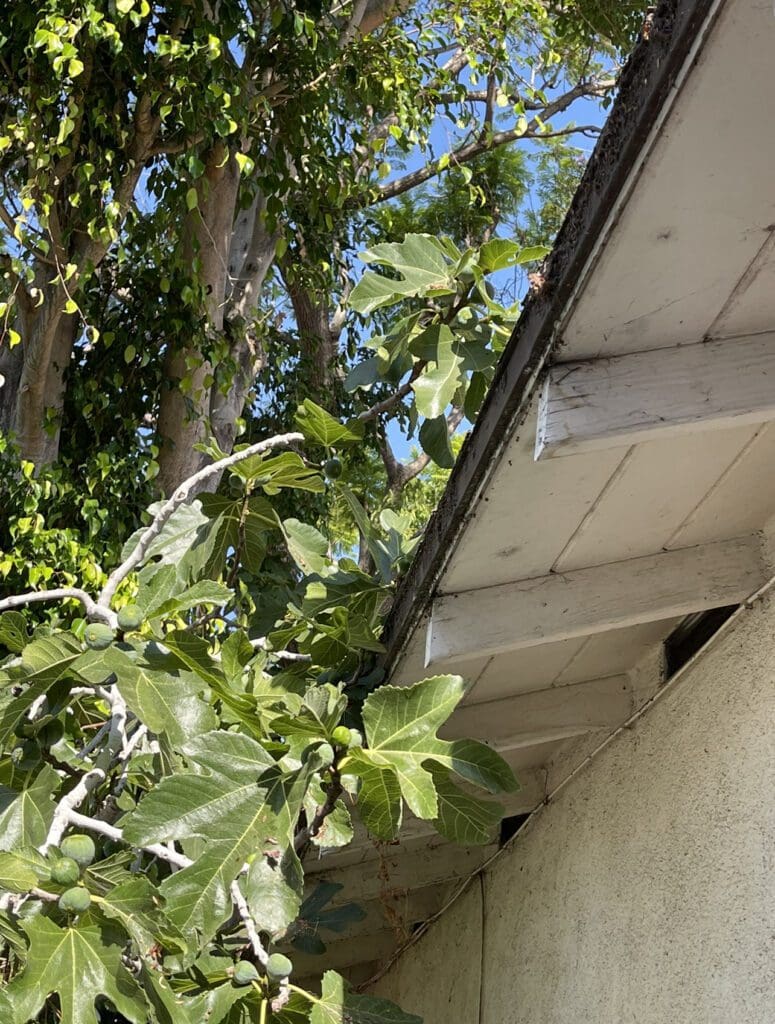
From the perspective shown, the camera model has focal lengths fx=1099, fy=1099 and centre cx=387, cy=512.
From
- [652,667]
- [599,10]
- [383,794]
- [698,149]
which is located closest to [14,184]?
[652,667]

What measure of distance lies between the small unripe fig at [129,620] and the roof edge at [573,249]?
464mm

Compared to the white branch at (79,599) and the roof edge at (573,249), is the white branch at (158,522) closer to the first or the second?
the white branch at (79,599)

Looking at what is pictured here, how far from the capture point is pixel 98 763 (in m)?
1.67

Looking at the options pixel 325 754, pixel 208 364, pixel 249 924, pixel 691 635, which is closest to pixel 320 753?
pixel 325 754

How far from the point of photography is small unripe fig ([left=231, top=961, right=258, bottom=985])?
156 cm

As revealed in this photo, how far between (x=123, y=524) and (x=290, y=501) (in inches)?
70.6

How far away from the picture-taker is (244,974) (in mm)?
1558

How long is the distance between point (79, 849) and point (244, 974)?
35 cm

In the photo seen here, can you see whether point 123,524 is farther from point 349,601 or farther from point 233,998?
point 233,998

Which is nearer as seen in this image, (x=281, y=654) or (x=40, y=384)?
(x=281, y=654)

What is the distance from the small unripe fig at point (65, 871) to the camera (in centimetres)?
133

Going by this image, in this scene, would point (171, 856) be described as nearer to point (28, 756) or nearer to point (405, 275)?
point (28, 756)

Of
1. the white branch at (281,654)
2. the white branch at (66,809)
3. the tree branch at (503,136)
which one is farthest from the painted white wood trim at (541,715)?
the tree branch at (503,136)

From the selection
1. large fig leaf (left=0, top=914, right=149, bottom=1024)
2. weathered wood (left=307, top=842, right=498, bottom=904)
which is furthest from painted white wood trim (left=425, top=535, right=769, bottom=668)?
weathered wood (left=307, top=842, right=498, bottom=904)
